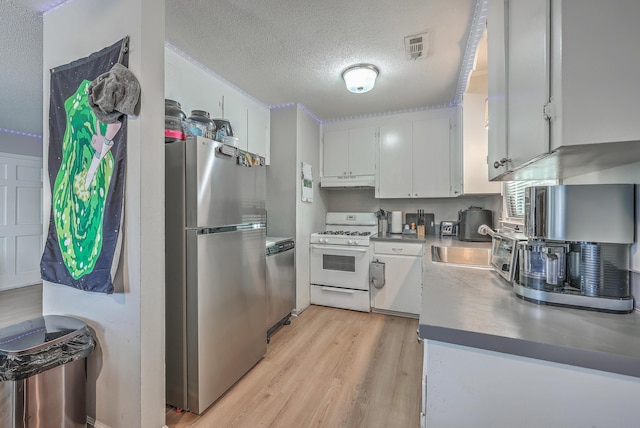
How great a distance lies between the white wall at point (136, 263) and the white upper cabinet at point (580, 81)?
1.58 meters

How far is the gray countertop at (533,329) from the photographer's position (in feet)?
2.12

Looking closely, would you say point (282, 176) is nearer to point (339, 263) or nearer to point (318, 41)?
point (339, 263)

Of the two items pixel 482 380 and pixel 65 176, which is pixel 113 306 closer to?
pixel 65 176

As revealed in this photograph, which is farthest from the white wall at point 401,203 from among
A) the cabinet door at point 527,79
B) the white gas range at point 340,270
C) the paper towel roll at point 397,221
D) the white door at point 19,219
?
the white door at point 19,219

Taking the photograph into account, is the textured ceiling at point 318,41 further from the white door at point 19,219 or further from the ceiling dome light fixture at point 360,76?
the white door at point 19,219

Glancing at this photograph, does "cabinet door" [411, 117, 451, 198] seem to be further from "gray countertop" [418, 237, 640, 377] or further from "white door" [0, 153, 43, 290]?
"white door" [0, 153, 43, 290]

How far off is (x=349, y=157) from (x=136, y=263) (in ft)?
9.00

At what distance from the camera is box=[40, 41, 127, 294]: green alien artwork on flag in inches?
A: 52.3

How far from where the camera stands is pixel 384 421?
153 centimetres

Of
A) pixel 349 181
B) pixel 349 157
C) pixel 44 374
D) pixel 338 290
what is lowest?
pixel 338 290

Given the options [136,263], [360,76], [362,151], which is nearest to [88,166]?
[136,263]

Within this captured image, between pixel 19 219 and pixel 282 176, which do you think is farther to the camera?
pixel 19 219

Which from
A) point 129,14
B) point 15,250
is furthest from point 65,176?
point 15,250

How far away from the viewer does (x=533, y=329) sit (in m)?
0.76
